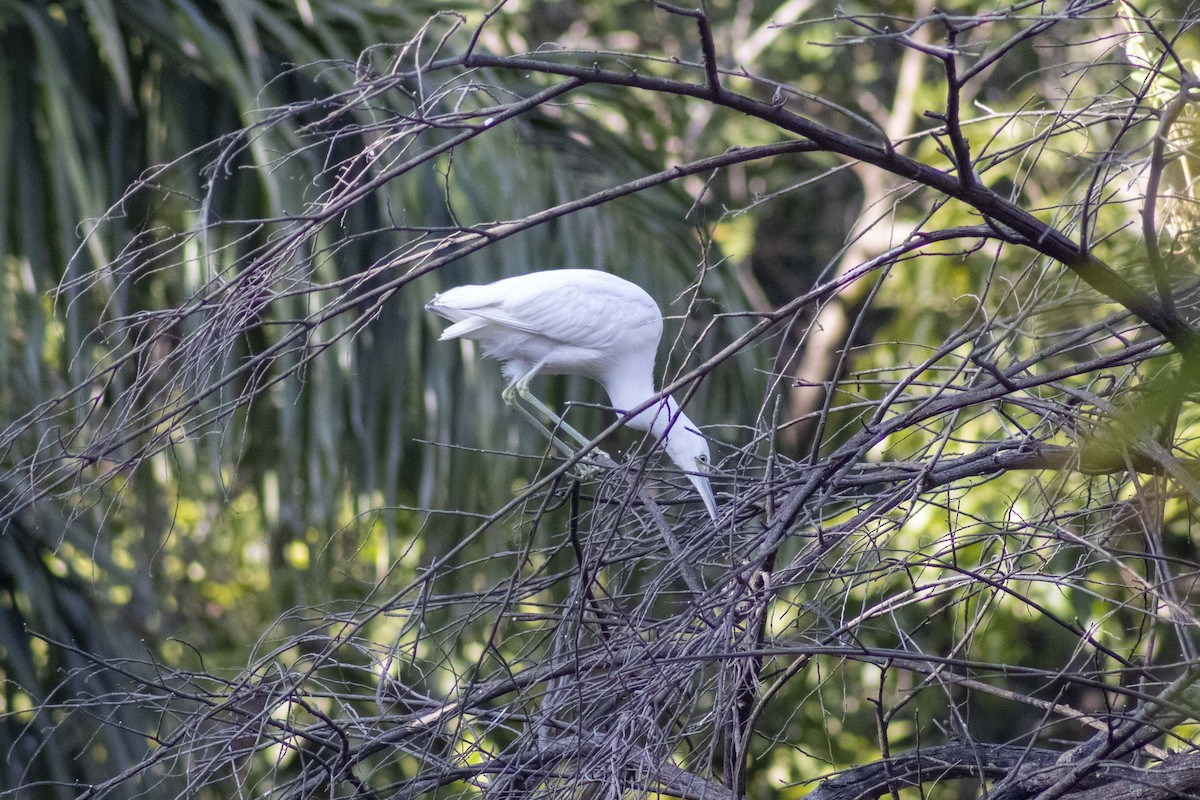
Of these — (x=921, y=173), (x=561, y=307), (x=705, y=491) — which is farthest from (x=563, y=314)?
(x=921, y=173)

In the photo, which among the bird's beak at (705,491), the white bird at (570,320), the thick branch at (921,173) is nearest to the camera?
the thick branch at (921,173)

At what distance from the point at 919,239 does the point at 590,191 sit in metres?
2.34

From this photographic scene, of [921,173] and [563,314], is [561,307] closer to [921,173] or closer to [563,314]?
[563,314]

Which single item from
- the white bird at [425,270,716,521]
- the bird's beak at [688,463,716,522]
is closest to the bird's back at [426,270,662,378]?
the white bird at [425,270,716,521]

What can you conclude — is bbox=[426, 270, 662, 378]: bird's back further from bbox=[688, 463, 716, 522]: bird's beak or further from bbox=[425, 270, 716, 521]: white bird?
bbox=[688, 463, 716, 522]: bird's beak

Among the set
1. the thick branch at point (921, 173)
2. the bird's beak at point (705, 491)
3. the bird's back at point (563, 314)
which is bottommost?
the bird's beak at point (705, 491)

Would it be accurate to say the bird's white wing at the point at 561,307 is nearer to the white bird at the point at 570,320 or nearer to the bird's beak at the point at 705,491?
the white bird at the point at 570,320

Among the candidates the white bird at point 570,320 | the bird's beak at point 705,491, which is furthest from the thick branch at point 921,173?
the white bird at point 570,320

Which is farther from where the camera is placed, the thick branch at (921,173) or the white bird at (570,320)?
the white bird at (570,320)

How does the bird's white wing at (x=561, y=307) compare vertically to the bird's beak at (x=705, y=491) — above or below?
above

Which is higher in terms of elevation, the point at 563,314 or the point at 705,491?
the point at 563,314

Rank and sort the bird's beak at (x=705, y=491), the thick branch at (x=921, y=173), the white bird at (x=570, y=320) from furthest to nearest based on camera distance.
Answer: the white bird at (x=570, y=320) → the bird's beak at (x=705, y=491) → the thick branch at (x=921, y=173)

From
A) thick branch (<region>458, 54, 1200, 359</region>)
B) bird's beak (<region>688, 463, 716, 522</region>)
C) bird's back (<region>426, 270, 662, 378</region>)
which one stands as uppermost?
thick branch (<region>458, 54, 1200, 359</region>)

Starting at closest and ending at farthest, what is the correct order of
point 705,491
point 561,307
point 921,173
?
point 921,173 < point 705,491 < point 561,307
